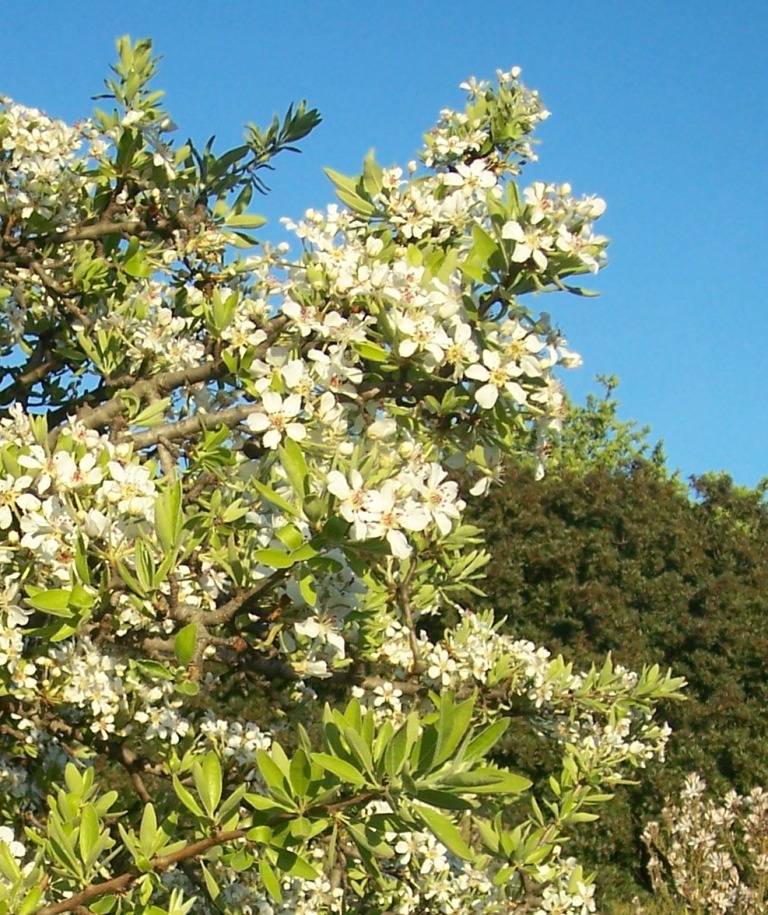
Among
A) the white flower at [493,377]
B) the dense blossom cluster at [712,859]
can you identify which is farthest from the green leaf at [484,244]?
the dense blossom cluster at [712,859]

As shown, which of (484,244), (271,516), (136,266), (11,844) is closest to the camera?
(484,244)

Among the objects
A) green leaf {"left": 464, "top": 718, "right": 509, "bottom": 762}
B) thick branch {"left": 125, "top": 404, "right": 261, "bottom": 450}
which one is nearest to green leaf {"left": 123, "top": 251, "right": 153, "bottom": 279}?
thick branch {"left": 125, "top": 404, "right": 261, "bottom": 450}

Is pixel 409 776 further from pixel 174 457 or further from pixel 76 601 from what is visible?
pixel 174 457

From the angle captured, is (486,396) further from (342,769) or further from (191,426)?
(191,426)

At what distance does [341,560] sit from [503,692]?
1.82 m

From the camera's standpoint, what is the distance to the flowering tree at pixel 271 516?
1861mm

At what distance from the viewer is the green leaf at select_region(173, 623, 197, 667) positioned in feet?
6.41

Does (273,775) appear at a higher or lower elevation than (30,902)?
higher

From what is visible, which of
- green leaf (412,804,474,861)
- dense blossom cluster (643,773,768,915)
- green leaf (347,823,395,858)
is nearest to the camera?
green leaf (412,804,474,861)

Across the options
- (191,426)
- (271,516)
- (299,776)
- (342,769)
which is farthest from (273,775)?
(191,426)

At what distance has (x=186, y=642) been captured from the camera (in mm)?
1965

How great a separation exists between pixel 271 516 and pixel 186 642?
37cm

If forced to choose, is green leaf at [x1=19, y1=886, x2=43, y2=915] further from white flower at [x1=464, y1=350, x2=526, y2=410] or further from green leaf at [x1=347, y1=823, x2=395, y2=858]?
white flower at [x1=464, y1=350, x2=526, y2=410]

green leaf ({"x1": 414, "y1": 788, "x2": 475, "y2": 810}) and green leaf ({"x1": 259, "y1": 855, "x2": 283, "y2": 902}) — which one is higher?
green leaf ({"x1": 414, "y1": 788, "x2": 475, "y2": 810})
